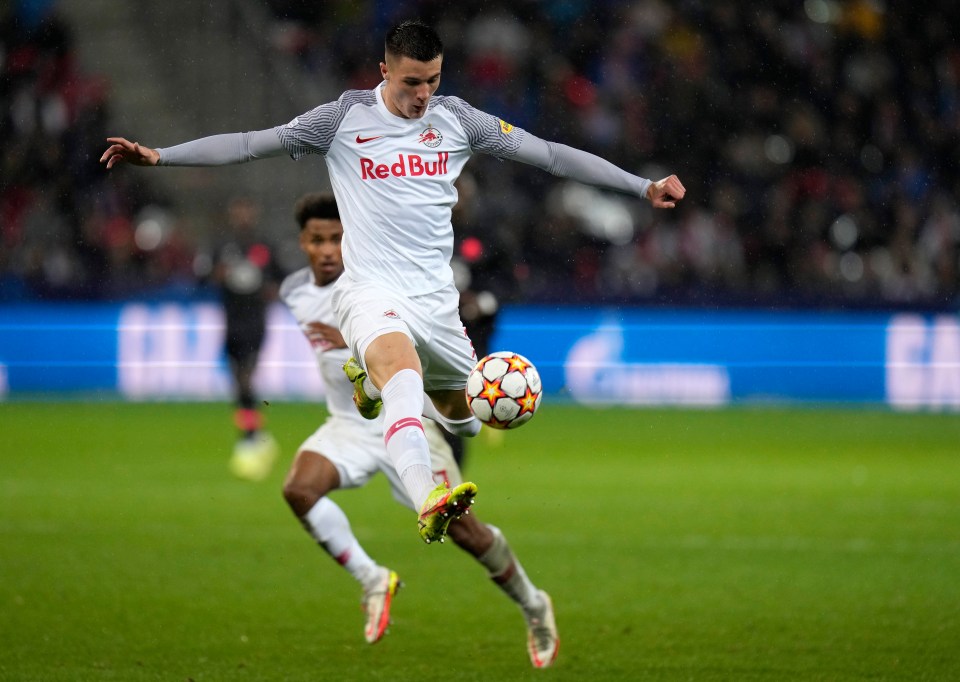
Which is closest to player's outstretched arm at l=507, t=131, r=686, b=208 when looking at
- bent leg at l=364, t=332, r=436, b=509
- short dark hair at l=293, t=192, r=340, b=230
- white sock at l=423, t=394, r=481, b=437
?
bent leg at l=364, t=332, r=436, b=509

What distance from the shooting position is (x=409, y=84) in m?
5.64

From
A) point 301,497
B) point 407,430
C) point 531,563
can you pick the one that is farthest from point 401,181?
point 531,563

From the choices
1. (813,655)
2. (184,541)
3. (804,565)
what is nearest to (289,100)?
(184,541)

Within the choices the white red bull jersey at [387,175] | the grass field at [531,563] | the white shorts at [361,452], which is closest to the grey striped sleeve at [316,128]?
the white red bull jersey at [387,175]

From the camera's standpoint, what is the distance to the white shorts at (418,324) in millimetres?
5586

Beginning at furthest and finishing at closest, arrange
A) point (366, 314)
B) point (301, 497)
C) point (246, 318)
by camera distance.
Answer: point (246, 318) → point (301, 497) → point (366, 314)

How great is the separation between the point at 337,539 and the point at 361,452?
45 cm

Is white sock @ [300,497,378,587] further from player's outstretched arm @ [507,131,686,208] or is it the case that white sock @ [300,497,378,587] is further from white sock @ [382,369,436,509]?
player's outstretched arm @ [507,131,686,208]

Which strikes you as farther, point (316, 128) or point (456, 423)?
point (456, 423)

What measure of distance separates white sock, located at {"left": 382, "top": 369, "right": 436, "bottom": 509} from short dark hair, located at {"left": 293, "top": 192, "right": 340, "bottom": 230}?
1.91m

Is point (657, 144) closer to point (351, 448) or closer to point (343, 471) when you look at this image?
point (351, 448)

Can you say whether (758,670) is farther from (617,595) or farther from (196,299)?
(196,299)

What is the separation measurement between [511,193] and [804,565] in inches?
448

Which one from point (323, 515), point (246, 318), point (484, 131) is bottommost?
point (246, 318)
